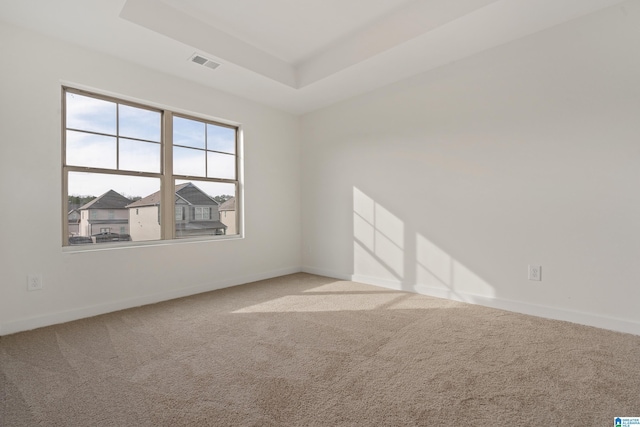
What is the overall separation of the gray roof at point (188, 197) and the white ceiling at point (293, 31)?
1358 millimetres

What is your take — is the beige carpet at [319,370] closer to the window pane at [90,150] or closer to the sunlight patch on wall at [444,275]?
the sunlight patch on wall at [444,275]

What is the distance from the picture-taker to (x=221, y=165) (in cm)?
429

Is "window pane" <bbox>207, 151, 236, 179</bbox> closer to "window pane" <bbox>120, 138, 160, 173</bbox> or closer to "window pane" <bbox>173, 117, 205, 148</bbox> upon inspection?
"window pane" <bbox>173, 117, 205, 148</bbox>

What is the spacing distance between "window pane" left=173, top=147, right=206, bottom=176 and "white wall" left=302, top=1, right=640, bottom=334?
2093 mm

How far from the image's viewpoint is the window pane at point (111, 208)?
3.06m

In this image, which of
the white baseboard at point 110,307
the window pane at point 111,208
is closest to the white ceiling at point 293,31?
the window pane at point 111,208

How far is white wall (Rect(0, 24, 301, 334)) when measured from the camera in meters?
2.63

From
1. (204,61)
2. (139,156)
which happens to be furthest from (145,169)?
(204,61)

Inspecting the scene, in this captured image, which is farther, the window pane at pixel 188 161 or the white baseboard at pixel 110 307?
the window pane at pixel 188 161

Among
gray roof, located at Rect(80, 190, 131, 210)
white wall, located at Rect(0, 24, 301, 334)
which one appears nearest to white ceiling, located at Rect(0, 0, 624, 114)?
white wall, located at Rect(0, 24, 301, 334)

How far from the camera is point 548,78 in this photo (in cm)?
284

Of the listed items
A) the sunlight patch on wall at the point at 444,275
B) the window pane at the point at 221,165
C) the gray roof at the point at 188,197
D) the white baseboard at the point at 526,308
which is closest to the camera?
the white baseboard at the point at 526,308

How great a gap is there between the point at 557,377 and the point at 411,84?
327cm

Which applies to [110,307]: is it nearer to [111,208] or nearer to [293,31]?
[111,208]
